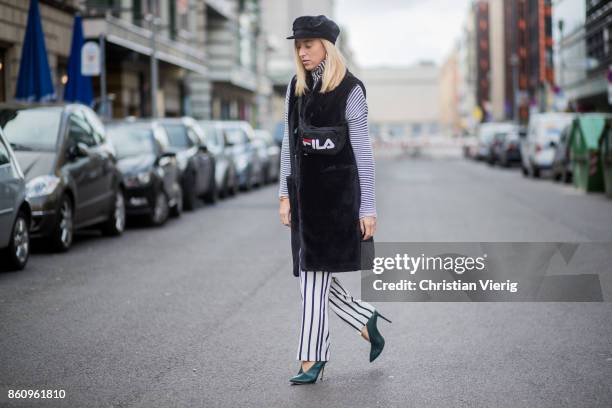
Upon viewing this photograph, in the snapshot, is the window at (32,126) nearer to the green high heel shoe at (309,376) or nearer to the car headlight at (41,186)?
the car headlight at (41,186)

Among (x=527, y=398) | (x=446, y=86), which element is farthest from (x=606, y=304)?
(x=446, y=86)

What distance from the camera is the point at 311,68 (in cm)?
567

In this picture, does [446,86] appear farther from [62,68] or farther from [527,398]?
[527,398]

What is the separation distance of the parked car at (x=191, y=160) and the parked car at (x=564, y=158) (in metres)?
9.67

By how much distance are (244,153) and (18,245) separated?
17.2m

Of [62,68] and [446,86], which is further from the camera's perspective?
[446,86]

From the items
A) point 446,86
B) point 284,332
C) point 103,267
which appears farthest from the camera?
point 446,86

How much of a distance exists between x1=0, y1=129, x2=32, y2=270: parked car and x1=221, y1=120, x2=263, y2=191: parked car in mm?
15493

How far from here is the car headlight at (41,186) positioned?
1257cm

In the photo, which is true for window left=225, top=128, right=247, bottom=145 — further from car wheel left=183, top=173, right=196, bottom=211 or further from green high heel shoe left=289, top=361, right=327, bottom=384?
green high heel shoe left=289, top=361, right=327, bottom=384

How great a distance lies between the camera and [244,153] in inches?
1116

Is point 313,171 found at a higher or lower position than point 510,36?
lower

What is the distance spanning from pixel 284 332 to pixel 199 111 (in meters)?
47.6

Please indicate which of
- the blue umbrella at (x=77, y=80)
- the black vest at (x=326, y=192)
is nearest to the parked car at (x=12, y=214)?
the black vest at (x=326, y=192)
